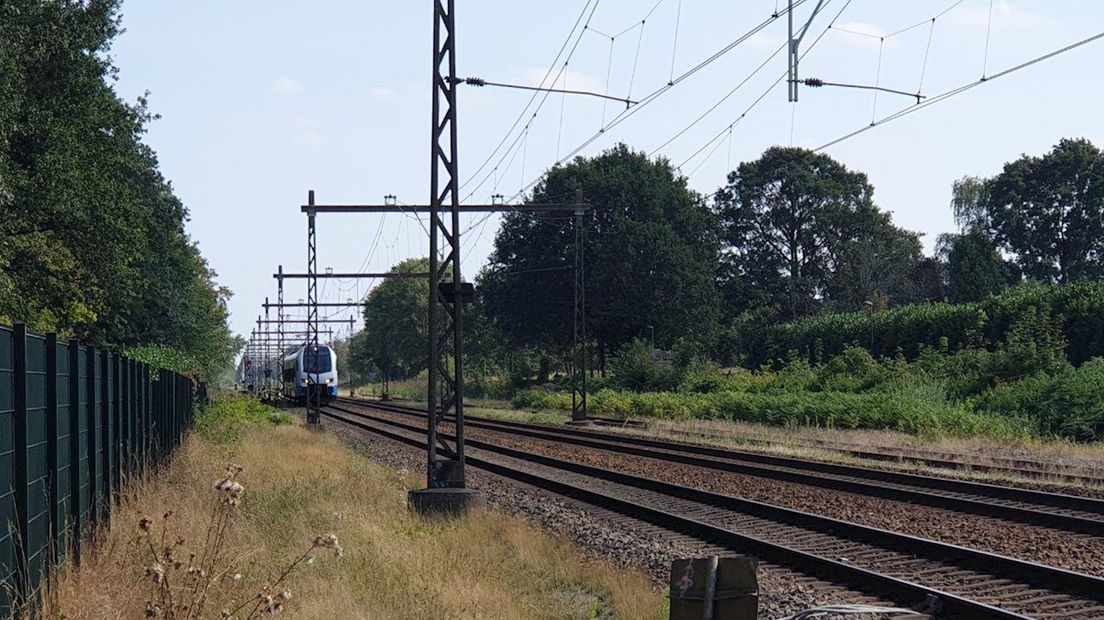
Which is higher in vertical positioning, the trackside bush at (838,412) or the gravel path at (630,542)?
the trackside bush at (838,412)

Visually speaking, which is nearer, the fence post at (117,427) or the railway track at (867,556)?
the railway track at (867,556)

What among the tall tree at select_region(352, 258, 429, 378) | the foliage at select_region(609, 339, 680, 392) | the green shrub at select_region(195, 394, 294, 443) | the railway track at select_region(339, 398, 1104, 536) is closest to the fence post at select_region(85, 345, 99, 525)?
the railway track at select_region(339, 398, 1104, 536)

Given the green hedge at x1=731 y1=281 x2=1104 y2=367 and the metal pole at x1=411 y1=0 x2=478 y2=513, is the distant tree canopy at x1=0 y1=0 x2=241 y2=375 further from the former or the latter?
the green hedge at x1=731 y1=281 x2=1104 y2=367

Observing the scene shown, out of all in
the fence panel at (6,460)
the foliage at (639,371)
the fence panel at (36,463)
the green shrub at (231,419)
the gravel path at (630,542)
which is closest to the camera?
the fence panel at (6,460)

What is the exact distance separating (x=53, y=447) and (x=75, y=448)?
4.20 ft

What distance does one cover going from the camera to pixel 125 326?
59875 mm

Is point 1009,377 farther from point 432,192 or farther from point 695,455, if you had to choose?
point 432,192

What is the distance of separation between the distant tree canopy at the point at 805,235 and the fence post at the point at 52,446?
8190 centimetres

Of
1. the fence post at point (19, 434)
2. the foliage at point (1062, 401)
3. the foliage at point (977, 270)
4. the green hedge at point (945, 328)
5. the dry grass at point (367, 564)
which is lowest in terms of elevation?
the dry grass at point (367, 564)

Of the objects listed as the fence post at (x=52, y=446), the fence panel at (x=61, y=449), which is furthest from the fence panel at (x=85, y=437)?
the fence post at (x=52, y=446)

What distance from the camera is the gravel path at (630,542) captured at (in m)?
10.3

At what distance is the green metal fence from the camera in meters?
6.38

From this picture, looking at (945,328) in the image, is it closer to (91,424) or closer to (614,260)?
(614,260)

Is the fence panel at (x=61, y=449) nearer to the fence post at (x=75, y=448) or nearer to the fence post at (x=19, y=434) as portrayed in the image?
the fence post at (x=75, y=448)
